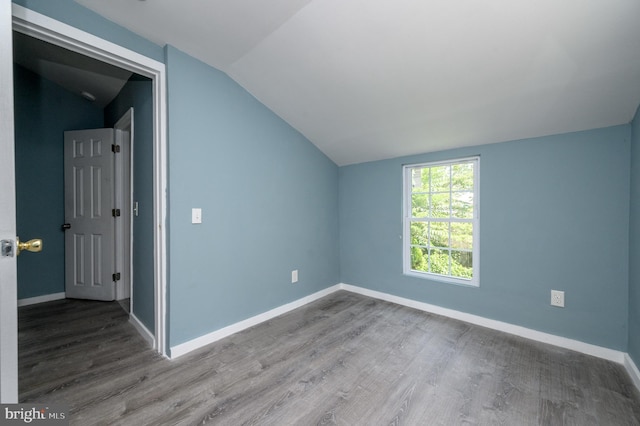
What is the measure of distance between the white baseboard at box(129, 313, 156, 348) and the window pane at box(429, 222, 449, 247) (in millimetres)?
2896

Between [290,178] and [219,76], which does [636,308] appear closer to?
[290,178]

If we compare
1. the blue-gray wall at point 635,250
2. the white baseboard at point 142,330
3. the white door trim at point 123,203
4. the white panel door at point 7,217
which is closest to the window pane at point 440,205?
the blue-gray wall at point 635,250

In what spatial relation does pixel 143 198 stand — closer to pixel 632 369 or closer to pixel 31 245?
pixel 31 245

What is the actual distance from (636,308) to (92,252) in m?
5.18

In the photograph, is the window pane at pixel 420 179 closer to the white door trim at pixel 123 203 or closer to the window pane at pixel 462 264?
the window pane at pixel 462 264

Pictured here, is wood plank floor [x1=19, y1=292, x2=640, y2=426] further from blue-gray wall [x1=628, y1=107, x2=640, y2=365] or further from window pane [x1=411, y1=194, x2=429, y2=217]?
window pane [x1=411, y1=194, x2=429, y2=217]

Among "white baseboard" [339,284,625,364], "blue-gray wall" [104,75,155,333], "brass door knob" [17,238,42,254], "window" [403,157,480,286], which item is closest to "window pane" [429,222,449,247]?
"window" [403,157,480,286]

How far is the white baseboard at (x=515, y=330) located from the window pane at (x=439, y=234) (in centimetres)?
69

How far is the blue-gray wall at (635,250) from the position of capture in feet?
5.64

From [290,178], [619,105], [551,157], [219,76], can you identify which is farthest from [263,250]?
[619,105]

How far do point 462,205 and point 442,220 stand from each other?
258 millimetres

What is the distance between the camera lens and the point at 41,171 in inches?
125

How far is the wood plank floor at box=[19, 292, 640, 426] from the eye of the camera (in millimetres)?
1454

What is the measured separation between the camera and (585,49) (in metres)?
1.54
